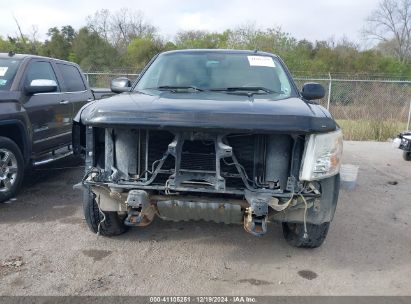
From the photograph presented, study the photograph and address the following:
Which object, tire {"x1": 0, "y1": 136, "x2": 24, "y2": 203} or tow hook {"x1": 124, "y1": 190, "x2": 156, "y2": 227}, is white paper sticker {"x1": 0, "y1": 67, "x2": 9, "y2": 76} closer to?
tire {"x1": 0, "y1": 136, "x2": 24, "y2": 203}

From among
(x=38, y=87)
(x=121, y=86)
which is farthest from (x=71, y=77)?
(x=121, y=86)

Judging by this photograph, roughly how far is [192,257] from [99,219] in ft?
3.13

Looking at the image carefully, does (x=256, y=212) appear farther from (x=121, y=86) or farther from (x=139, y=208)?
(x=121, y=86)

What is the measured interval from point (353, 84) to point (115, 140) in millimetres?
13365

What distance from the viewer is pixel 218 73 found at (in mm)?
4445

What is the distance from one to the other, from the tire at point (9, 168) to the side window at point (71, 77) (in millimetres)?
1915

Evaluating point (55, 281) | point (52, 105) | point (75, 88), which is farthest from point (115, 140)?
point (75, 88)

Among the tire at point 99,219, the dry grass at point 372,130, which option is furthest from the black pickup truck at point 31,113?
the dry grass at point 372,130

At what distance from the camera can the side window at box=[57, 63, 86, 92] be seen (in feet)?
22.0

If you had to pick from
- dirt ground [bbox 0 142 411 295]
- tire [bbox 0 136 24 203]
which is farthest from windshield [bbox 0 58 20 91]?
dirt ground [bbox 0 142 411 295]

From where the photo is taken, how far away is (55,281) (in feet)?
10.6

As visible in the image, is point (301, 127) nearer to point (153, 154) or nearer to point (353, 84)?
point (153, 154)

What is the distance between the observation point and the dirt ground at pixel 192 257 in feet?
10.6

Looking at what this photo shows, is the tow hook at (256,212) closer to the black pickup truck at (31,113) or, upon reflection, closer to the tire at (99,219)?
the tire at (99,219)
